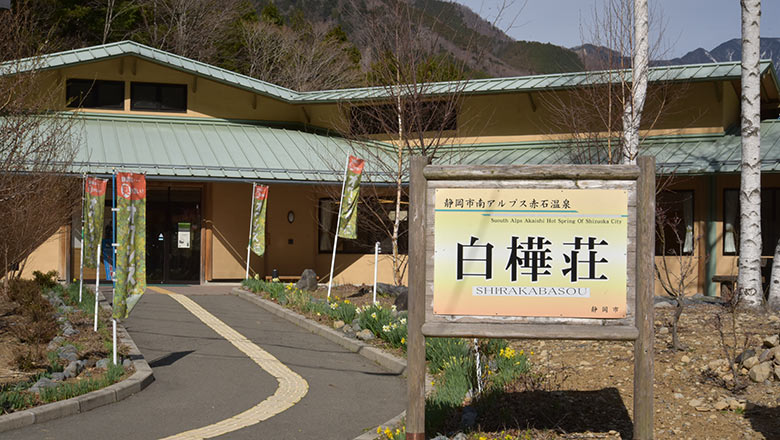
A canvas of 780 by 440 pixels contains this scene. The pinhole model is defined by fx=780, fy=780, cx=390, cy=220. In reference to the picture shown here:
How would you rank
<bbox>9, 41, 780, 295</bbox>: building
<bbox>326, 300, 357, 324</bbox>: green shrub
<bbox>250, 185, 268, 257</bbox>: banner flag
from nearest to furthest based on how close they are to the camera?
<bbox>326, 300, 357, 324</bbox>: green shrub < <bbox>9, 41, 780, 295</bbox>: building < <bbox>250, 185, 268, 257</bbox>: banner flag

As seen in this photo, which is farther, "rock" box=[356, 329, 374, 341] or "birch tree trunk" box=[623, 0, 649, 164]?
"birch tree trunk" box=[623, 0, 649, 164]

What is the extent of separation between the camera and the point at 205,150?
2184cm

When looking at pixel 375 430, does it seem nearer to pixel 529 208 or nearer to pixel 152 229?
pixel 529 208

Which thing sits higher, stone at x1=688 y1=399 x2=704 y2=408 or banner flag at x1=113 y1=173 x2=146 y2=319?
banner flag at x1=113 y1=173 x2=146 y2=319

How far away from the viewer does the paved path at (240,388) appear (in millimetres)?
7477

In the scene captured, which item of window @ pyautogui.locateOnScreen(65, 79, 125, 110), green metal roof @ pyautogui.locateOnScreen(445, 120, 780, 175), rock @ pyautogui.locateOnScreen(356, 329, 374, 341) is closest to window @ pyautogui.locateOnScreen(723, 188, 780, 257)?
green metal roof @ pyautogui.locateOnScreen(445, 120, 780, 175)

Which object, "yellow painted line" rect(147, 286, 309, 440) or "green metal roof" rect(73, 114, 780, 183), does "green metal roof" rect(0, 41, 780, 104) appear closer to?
"green metal roof" rect(73, 114, 780, 183)

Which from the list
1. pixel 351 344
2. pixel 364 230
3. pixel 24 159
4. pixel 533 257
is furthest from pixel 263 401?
pixel 364 230

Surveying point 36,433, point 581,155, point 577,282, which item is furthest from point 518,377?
point 581,155

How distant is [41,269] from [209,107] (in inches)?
273

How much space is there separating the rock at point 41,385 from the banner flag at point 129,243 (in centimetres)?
151

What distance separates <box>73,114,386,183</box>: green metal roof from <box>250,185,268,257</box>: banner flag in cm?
60

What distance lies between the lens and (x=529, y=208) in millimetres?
5719

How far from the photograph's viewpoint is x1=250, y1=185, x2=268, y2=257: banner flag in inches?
791
